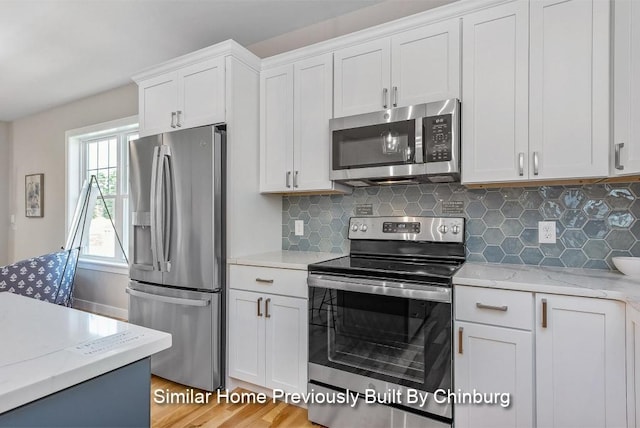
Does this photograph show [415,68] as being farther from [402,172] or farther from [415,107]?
[402,172]

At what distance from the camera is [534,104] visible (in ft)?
5.74

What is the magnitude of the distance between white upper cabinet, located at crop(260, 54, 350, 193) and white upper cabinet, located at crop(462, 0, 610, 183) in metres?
0.85

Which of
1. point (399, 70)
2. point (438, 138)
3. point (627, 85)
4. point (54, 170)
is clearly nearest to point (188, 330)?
point (438, 138)

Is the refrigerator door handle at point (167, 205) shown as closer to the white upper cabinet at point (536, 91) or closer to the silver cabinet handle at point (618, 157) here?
the white upper cabinet at point (536, 91)

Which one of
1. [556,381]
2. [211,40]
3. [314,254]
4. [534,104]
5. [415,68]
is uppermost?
[211,40]

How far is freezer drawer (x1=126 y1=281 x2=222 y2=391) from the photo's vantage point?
2277 mm

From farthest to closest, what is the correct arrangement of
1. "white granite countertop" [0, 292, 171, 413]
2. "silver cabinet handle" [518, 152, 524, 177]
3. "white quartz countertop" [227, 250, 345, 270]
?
1. "white quartz countertop" [227, 250, 345, 270]
2. "silver cabinet handle" [518, 152, 524, 177]
3. "white granite countertop" [0, 292, 171, 413]

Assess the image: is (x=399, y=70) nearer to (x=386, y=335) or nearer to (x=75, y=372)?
(x=386, y=335)

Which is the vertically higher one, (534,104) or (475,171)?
(534,104)

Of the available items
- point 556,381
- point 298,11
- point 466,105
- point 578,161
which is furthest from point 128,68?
point 556,381

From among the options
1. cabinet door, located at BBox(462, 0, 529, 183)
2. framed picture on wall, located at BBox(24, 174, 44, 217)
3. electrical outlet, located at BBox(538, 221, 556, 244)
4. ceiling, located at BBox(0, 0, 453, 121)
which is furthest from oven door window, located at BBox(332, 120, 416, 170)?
framed picture on wall, located at BBox(24, 174, 44, 217)

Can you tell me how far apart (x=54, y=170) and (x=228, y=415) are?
4.29 metres

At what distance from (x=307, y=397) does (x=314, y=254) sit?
0.92 meters

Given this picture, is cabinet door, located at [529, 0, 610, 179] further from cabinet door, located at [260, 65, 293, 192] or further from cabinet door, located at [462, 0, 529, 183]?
cabinet door, located at [260, 65, 293, 192]
